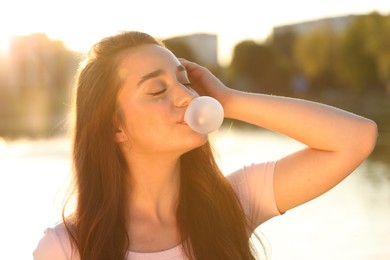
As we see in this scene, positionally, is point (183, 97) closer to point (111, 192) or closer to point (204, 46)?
point (111, 192)

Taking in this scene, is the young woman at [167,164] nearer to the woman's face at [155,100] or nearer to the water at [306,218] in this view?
the woman's face at [155,100]

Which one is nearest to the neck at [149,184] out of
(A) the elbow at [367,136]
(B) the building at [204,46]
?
(A) the elbow at [367,136]

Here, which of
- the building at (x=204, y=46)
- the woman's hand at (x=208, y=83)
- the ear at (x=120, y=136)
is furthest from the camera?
the building at (x=204, y=46)

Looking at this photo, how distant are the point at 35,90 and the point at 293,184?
7521cm

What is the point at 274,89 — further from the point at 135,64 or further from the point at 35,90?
the point at 135,64

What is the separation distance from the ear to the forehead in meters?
0.20

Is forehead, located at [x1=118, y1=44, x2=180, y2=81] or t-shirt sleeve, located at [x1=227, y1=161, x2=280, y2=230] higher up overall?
forehead, located at [x1=118, y1=44, x2=180, y2=81]

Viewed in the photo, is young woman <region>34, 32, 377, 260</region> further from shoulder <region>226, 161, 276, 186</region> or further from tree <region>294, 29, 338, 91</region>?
tree <region>294, 29, 338, 91</region>

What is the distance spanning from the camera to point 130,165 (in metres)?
3.03

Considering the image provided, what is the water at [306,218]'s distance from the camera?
914 centimetres

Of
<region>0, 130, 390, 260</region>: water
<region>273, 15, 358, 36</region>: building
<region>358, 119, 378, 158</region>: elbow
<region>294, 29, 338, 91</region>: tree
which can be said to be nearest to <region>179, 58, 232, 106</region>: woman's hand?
<region>0, 130, 390, 260</region>: water

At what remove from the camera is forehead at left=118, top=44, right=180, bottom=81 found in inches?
111

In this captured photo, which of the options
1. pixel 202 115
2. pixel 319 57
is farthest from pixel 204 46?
pixel 202 115

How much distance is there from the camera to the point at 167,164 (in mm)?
2965
